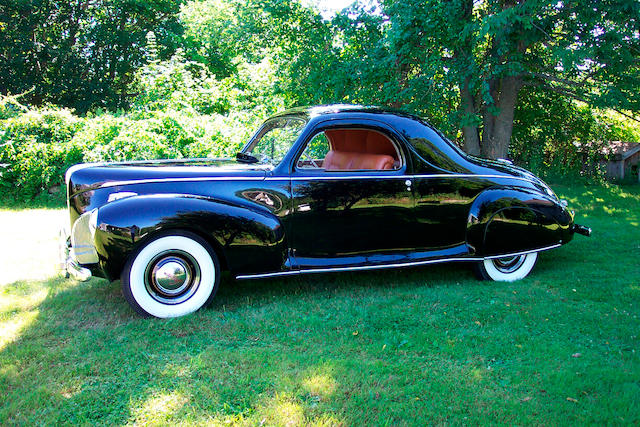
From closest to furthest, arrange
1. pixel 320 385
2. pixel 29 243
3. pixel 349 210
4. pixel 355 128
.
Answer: pixel 320 385, pixel 349 210, pixel 355 128, pixel 29 243

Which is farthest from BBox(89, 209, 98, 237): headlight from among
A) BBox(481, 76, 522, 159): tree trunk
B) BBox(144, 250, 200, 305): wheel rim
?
BBox(481, 76, 522, 159): tree trunk

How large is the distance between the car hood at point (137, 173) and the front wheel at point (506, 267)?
2.43 m

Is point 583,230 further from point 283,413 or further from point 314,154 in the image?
point 283,413

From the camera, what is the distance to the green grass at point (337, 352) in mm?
2934

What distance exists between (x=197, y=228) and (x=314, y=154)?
54.3 inches

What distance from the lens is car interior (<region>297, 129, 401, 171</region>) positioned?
486 cm

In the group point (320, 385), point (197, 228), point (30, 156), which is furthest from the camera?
point (30, 156)

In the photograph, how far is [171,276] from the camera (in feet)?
13.8

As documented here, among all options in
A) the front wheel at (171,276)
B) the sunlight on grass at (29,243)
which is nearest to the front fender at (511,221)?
the front wheel at (171,276)

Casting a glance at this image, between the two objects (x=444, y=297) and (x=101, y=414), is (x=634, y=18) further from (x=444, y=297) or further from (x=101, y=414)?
(x=101, y=414)

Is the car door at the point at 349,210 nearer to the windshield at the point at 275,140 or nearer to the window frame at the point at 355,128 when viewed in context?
the window frame at the point at 355,128

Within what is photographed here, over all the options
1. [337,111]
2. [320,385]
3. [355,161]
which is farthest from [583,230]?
[320,385]

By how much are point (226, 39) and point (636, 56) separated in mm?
19883

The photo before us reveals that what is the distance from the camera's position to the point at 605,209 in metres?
9.42
